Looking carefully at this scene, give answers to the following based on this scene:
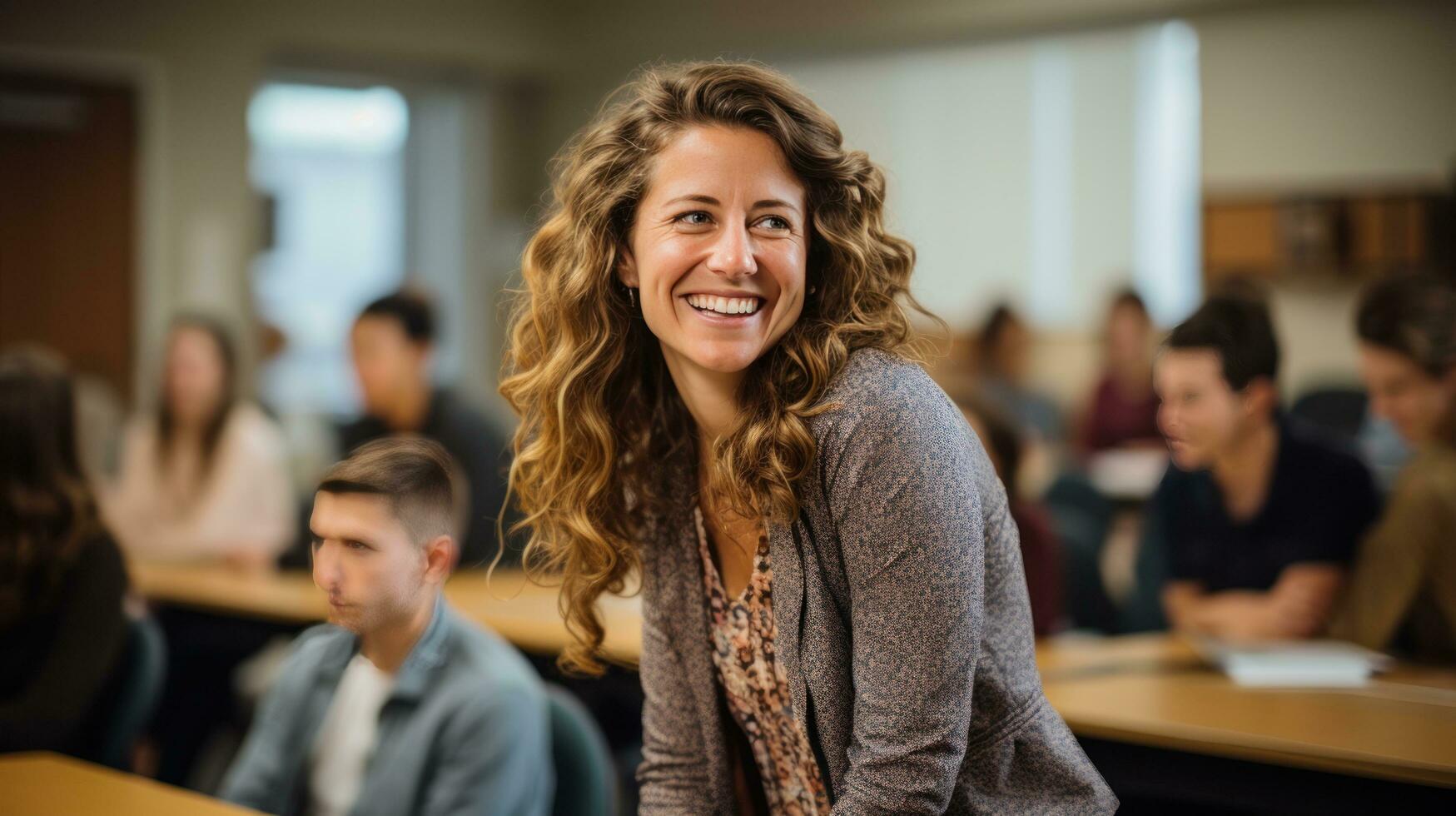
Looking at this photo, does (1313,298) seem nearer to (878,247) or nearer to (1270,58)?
(1270,58)

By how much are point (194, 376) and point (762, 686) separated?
2.91m

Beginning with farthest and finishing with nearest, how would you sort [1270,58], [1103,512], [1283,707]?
[1270,58] < [1103,512] < [1283,707]

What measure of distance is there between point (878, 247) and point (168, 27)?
6487 millimetres

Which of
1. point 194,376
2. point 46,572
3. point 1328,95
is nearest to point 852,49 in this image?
point 1328,95

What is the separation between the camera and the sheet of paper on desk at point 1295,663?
2271mm

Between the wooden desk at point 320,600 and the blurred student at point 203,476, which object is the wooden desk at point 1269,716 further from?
the blurred student at point 203,476

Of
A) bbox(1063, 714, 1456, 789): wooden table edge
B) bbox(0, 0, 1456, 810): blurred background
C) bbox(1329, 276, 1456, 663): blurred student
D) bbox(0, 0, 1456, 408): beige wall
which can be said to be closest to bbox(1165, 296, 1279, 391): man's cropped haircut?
bbox(1329, 276, 1456, 663): blurred student

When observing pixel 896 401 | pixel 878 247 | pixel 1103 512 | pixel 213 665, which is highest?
pixel 878 247

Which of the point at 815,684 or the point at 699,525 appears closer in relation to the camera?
the point at 815,684

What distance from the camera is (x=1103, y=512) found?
13.5 ft

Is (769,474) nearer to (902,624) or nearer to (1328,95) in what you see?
(902,624)

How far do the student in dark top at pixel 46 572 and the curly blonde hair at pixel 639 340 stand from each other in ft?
3.09

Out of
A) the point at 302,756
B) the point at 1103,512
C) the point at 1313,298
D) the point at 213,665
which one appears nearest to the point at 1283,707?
the point at 302,756

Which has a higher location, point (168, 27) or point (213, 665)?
point (168, 27)
